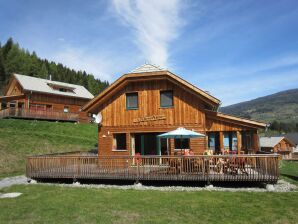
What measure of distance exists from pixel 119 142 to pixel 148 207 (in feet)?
33.1

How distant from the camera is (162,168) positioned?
15.6m

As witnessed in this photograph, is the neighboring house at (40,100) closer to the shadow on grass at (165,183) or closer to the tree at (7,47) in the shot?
the shadow on grass at (165,183)

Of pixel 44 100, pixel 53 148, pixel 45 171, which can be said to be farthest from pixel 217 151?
pixel 44 100

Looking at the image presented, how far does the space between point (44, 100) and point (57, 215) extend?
35.6 meters

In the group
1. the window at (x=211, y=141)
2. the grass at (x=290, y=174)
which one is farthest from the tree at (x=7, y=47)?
the grass at (x=290, y=174)

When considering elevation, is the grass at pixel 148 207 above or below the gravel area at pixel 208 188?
below

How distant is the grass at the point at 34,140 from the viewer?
23997 mm

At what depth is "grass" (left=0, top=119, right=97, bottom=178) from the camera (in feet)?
78.7

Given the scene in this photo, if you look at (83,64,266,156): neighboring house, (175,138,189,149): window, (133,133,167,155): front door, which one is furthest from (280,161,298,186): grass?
(133,133,167,155): front door

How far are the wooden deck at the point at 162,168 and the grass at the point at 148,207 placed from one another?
49.8 inches

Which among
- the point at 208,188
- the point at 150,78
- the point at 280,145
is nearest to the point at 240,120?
the point at 150,78

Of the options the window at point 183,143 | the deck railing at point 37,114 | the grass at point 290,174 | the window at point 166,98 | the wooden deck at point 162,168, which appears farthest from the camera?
→ the deck railing at point 37,114

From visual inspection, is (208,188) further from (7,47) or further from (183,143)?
(7,47)

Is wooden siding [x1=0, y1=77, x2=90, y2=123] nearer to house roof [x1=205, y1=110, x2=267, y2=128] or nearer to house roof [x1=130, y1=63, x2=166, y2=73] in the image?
house roof [x1=130, y1=63, x2=166, y2=73]
